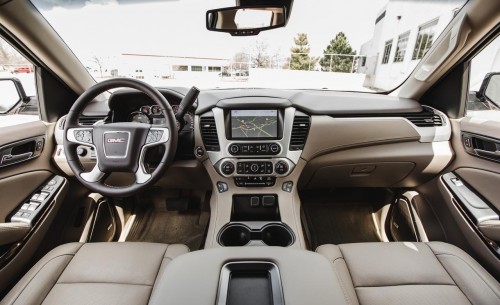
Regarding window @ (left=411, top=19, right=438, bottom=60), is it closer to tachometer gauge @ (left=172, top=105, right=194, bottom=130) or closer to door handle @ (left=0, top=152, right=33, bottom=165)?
tachometer gauge @ (left=172, top=105, right=194, bottom=130)

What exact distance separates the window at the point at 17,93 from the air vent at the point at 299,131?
2.03m

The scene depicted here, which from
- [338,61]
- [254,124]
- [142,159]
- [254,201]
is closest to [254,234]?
[254,201]

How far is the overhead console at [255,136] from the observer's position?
1.96 meters

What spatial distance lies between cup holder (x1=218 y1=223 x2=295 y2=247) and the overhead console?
39cm

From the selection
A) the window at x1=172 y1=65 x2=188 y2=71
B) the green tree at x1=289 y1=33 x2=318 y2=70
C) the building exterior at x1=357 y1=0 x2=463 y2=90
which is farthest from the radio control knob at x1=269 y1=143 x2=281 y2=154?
the building exterior at x1=357 y1=0 x2=463 y2=90

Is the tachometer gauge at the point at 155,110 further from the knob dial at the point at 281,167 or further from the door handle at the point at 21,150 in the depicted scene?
the knob dial at the point at 281,167

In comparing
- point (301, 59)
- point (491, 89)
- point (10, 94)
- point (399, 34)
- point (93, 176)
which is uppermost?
point (399, 34)

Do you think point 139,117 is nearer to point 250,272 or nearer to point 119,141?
point 119,141

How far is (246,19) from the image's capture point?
65.7 inches

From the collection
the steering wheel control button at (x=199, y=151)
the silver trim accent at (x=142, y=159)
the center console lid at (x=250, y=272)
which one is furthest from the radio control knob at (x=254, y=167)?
the center console lid at (x=250, y=272)

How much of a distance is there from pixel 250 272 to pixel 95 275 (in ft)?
2.66

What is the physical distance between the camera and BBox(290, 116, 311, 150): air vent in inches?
77.4

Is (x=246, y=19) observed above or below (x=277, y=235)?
above

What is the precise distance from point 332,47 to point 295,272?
15068 mm
